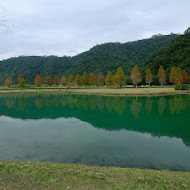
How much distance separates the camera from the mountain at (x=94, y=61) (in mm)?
130750

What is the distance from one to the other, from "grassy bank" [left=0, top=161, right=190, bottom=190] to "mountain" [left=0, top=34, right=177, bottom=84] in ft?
359

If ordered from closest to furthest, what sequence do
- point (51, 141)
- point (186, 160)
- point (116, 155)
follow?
point (186, 160) < point (116, 155) < point (51, 141)

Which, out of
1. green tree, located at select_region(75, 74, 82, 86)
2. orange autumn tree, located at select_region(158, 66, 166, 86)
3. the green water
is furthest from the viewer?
green tree, located at select_region(75, 74, 82, 86)

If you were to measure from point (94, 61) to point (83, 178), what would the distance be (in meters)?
133

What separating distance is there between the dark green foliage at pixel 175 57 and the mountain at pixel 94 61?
21312 millimetres

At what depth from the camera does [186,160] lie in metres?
11.3

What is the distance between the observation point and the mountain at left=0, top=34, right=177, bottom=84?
429 feet

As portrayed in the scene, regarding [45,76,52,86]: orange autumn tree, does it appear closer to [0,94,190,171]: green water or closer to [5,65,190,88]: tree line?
[5,65,190,88]: tree line

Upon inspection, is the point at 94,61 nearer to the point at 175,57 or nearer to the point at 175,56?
the point at 175,56

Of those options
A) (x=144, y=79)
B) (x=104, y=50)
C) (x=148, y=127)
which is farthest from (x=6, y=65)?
(x=148, y=127)

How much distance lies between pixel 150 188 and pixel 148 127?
45.4 ft

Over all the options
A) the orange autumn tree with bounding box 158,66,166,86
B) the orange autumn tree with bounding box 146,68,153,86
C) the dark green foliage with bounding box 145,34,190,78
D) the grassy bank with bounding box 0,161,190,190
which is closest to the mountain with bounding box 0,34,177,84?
the dark green foliage with bounding box 145,34,190,78

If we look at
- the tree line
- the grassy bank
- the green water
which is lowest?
the green water

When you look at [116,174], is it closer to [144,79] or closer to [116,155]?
[116,155]
